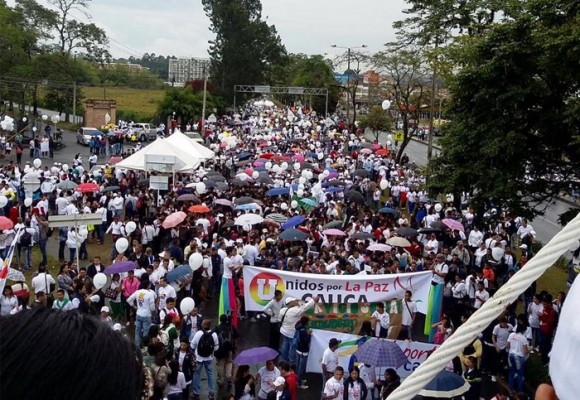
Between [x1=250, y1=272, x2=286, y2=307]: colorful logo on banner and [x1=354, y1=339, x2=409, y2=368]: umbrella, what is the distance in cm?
270

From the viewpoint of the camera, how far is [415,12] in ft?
86.4

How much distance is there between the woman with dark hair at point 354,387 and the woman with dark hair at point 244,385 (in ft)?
4.07

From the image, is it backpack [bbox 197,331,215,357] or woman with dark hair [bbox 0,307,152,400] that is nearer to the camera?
woman with dark hair [bbox 0,307,152,400]

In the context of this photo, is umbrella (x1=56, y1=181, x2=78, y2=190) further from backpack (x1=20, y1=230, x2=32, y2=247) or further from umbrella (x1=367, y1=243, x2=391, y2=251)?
umbrella (x1=367, y1=243, x2=391, y2=251)

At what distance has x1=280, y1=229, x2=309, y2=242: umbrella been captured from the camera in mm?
15297

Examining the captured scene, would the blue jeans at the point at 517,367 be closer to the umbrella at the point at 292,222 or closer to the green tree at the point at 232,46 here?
the umbrella at the point at 292,222

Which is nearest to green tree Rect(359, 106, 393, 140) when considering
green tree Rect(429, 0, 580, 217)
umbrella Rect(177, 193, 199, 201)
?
umbrella Rect(177, 193, 199, 201)

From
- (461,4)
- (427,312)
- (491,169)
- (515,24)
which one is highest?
(461,4)

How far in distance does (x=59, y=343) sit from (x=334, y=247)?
14.0 metres

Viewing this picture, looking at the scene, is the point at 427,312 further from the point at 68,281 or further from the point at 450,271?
the point at 68,281

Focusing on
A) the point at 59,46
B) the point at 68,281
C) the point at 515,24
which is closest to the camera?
the point at 68,281

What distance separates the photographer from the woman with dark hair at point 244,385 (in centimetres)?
846

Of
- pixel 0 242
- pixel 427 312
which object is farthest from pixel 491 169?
pixel 0 242

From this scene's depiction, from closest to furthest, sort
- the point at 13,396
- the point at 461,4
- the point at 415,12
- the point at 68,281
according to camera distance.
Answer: the point at 13,396 < the point at 68,281 < the point at 461,4 < the point at 415,12
